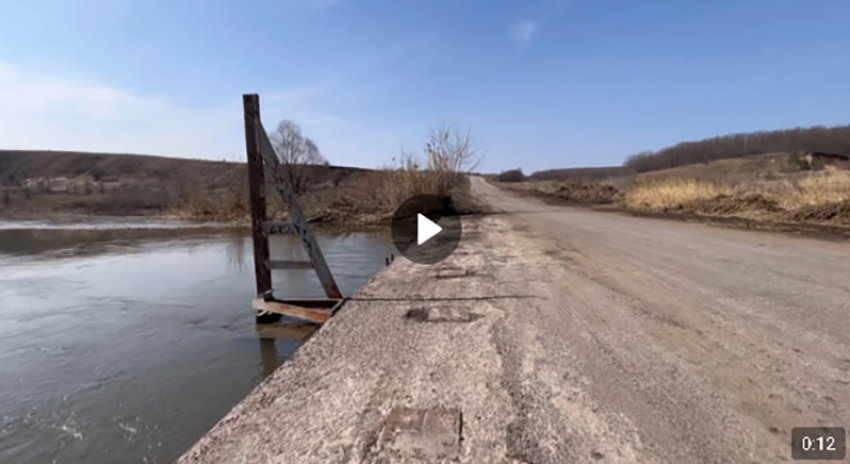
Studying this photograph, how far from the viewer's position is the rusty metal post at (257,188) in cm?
535

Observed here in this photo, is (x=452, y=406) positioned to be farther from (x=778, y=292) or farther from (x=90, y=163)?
(x=90, y=163)

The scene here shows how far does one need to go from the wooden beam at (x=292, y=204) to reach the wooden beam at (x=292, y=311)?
476mm

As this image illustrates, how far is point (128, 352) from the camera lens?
505 centimetres

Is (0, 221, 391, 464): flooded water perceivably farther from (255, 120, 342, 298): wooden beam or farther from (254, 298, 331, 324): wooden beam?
(255, 120, 342, 298): wooden beam

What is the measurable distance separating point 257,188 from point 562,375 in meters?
4.14

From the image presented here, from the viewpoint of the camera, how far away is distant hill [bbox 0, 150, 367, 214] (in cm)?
4344

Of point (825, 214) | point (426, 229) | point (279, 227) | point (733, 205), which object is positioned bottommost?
point (426, 229)

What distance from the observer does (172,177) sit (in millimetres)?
76750

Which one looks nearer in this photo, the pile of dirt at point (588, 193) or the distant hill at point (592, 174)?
the pile of dirt at point (588, 193)

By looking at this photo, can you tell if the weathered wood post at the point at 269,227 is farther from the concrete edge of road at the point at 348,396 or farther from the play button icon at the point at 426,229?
the play button icon at the point at 426,229

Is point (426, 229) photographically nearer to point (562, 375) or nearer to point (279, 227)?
point (279, 227)

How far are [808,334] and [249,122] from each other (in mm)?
5841

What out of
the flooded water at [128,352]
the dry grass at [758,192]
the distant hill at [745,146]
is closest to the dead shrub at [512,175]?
the distant hill at [745,146]
